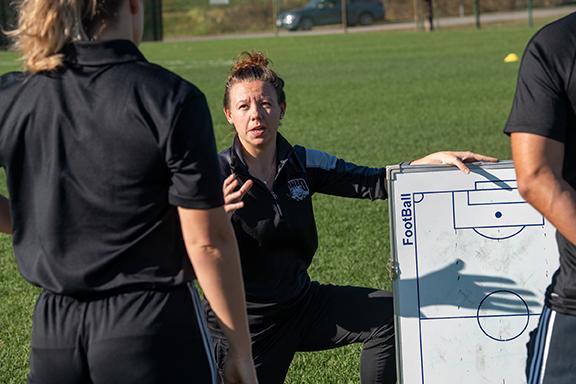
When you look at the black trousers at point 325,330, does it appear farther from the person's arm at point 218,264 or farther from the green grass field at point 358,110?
the person's arm at point 218,264

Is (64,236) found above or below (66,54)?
below

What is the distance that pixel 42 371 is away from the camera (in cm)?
285

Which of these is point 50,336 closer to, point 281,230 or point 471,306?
point 281,230

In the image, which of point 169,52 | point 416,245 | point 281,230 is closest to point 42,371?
point 281,230

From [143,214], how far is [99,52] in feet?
1.30

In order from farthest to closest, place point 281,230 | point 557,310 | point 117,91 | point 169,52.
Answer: point 169,52 → point 281,230 → point 557,310 → point 117,91

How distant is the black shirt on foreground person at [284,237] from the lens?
4391 mm

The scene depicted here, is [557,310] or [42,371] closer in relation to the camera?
[42,371]

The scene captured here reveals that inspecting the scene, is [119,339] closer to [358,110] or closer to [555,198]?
[555,198]

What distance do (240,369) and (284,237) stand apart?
148 cm

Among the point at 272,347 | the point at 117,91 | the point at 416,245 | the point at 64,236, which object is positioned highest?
the point at 117,91

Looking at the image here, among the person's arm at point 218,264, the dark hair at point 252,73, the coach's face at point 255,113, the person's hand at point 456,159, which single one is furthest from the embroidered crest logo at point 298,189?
the person's arm at point 218,264

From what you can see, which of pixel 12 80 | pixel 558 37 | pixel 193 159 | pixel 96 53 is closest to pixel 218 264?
pixel 193 159

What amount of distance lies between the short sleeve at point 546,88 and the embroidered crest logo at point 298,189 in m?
1.59
